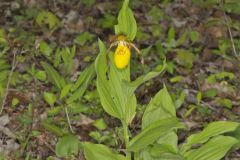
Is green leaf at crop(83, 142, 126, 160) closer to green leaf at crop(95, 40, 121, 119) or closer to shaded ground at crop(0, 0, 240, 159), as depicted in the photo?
green leaf at crop(95, 40, 121, 119)

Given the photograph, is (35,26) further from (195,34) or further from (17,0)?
(195,34)

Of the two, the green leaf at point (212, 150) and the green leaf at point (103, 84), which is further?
the green leaf at point (212, 150)

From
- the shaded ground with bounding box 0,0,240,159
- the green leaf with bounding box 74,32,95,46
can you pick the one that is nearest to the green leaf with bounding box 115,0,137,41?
the shaded ground with bounding box 0,0,240,159

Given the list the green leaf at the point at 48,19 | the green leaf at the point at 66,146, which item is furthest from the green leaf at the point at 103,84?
the green leaf at the point at 48,19

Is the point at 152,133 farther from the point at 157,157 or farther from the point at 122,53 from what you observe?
the point at 122,53

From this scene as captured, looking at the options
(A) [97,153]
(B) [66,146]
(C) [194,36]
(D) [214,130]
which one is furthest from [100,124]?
(C) [194,36]

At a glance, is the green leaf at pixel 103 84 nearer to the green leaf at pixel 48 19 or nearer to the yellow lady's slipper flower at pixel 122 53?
the yellow lady's slipper flower at pixel 122 53
